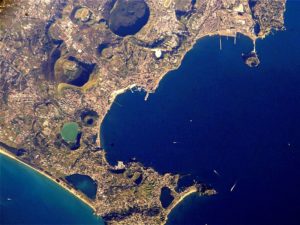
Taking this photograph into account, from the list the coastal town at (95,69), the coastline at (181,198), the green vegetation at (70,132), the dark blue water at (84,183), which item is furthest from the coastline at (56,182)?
the coastline at (181,198)

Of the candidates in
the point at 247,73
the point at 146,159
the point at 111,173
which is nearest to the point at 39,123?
the point at 111,173

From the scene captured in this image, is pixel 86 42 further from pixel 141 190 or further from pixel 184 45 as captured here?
pixel 141 190

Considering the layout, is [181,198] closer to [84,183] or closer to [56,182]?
[84,183]

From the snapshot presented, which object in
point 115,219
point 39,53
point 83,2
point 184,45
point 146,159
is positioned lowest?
point 115,219

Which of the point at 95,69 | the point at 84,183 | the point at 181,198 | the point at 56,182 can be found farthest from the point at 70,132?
the point at 181,198

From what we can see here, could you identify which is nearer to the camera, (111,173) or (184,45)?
(111,173)

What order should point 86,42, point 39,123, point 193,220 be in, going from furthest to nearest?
point 86,42 → point 39,123 → point 193,220

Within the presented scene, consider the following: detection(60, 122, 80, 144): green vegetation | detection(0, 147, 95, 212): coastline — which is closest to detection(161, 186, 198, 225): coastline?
detection(0, 147, 95, 212): coastline
